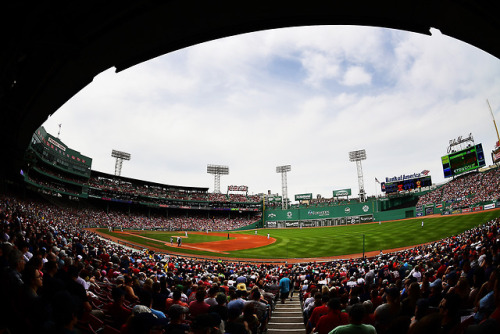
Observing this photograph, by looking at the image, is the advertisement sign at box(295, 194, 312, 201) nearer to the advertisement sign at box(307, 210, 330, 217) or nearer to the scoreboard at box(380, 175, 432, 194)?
the advertisement sign at box(307, 210, 330, 217)

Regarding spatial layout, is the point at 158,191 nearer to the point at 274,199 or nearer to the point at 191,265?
the point at 274,199

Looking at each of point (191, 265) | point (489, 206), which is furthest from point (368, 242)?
point (191, 265)

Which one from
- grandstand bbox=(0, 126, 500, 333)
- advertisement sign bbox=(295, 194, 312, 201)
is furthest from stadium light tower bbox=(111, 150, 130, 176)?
advertisement sign bbox=(295, 194, 312, 201)

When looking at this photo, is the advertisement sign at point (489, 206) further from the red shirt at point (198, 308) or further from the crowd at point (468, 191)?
the red shirt at point (198, 308)

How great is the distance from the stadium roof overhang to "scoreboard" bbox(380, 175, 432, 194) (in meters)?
66.8

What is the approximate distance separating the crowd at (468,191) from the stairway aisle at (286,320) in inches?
1797

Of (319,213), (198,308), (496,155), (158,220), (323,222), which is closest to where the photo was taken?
(198,308)

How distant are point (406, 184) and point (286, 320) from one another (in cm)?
6600

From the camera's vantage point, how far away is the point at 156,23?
5.28m

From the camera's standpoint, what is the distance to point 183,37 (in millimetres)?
5930

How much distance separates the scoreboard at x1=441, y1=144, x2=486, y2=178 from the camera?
53.8 metres

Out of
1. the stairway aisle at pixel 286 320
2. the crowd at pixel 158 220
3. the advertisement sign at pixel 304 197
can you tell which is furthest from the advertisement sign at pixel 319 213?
the stairway aisle at pixel 286 320

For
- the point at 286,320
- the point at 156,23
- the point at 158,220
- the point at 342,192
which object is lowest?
the point at 286,320

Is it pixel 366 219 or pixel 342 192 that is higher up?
pixel 342 192
